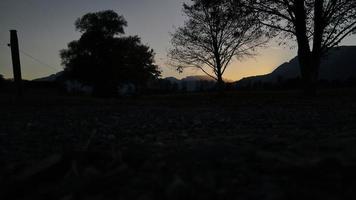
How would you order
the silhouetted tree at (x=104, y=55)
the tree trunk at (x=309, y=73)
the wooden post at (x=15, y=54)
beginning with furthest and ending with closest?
the silhouetted tree at (x=104, y=55)
the tree trunk at (x=309, y=73)
the wooden post at (x=15, y=54)

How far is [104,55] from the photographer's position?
4547 cm

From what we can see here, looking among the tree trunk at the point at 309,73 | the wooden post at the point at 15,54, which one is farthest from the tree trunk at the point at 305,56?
the wooden post at the point at 15,54

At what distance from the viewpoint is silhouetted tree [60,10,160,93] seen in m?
44.1

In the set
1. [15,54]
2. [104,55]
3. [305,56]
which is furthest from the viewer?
[104,55]

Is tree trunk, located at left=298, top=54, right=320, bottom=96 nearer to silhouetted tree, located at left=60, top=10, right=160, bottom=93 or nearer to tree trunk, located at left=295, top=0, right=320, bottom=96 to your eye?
tree trunk, located at left=295, top=0, right=320, bottom=96

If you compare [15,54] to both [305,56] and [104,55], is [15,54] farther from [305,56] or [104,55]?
[104,55]

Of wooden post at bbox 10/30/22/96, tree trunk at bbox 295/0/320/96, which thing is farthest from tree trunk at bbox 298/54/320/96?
wooden post at bbox 10/30/22/96

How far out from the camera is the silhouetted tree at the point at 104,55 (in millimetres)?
44094

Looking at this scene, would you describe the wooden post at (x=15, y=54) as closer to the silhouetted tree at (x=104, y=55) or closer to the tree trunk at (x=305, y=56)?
the tree trunk at (x=305, y=56)

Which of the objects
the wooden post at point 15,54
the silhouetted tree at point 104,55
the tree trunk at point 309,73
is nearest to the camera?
the wooden post at point 15,54

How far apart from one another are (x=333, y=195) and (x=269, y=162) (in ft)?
2.30

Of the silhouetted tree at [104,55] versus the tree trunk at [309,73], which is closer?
the tree trunk at [309,73]

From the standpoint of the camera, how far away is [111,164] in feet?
7.86

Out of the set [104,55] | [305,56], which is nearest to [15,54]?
[305,56]
